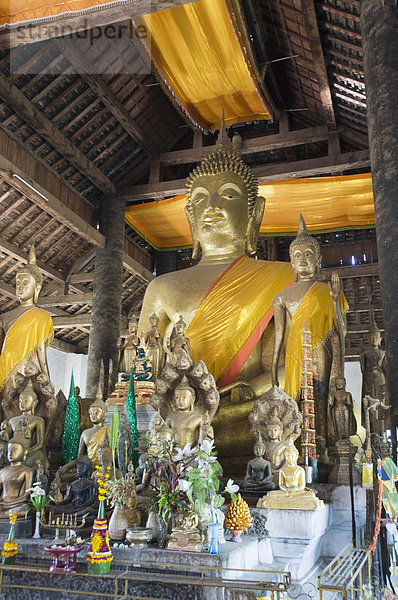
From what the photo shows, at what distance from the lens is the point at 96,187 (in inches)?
369

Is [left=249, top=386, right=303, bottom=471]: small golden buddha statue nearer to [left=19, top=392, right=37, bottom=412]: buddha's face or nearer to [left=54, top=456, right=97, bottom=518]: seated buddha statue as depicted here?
[left=54, top=456, right=97, bottom=518]: seated buddha statue

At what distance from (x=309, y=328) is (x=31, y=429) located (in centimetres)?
230

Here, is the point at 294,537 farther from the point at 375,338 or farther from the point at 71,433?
the point at 375,338

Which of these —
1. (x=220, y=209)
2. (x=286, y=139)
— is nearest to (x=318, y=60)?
(x=286, y=139)

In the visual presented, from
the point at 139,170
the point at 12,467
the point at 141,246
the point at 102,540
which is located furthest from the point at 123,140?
the point at 102,540

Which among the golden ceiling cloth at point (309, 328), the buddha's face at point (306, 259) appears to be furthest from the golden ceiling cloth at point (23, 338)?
the buddha's face at point (306, 259)

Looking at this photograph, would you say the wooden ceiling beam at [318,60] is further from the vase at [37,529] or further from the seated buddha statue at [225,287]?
the vase at [37,529]

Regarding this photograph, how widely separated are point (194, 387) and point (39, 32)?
4.02m

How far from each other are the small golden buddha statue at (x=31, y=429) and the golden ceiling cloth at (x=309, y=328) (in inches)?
76.0

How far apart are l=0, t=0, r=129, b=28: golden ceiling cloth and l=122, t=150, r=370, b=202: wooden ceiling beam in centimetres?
414

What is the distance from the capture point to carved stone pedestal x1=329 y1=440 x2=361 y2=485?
3699 millimetres

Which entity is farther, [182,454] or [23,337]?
[23,337]

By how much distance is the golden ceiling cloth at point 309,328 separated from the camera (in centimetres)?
441

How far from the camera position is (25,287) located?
5.20 m
